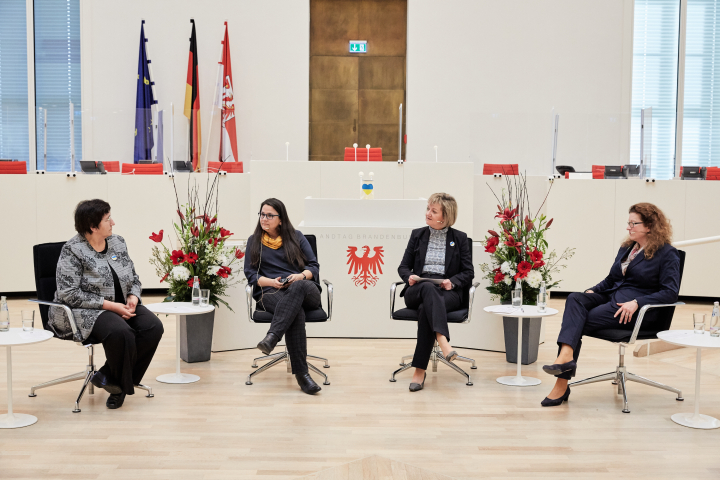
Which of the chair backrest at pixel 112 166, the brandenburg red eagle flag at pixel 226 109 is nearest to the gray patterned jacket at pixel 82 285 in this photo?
the chair backrest at pixel 112 166

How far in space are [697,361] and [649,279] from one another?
0.55 metres

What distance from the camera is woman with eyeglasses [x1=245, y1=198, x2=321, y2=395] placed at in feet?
13.4

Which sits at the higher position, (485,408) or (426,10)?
(426,10)

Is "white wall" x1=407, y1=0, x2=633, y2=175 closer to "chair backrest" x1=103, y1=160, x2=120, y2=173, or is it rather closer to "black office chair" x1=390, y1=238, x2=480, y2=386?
A: "chair backrest" x1=103, y1=160, x2=120, y2=173

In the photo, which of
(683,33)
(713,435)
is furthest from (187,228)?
(683,33)

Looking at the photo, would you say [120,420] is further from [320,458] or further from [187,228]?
[187,228]

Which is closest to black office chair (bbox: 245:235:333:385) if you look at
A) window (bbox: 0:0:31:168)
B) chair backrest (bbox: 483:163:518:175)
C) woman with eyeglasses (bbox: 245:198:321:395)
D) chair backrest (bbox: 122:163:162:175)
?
woman with eyeglasses (bbox: 245:198:321:395)

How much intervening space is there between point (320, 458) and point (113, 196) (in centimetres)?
525

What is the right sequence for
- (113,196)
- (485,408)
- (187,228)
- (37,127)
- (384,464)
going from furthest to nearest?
(37,127) → (113,196) → (187,228) → (485,408) → (384,464)

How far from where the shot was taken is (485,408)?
3.79 meters

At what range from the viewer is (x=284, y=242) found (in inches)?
177

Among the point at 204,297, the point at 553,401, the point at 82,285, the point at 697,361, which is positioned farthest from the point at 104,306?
the point at 697,361

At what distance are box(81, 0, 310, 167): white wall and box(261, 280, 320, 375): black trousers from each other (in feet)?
19.3

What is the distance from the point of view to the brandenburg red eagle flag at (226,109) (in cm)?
910
